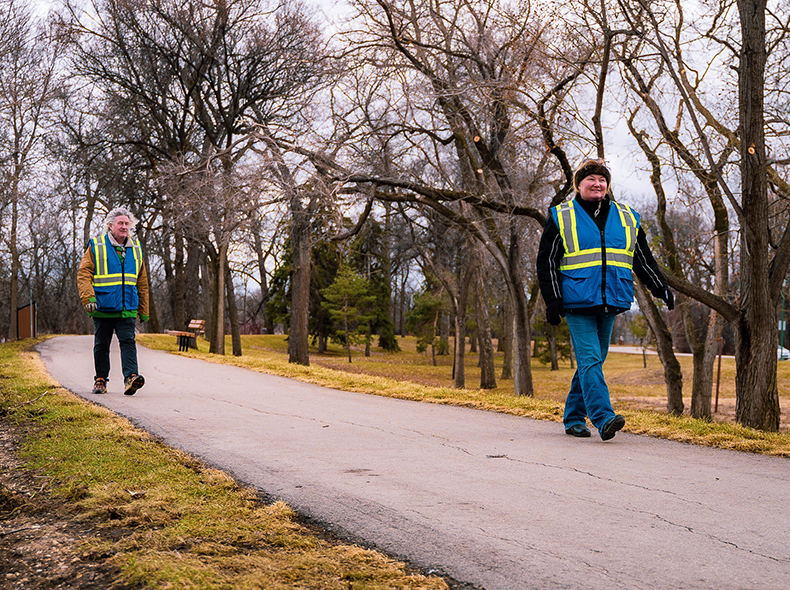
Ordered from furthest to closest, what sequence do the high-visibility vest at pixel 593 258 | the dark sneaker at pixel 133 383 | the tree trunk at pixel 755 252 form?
the tree trunk at pixel 755 252 < the dark sneaker at pixel 133 383 < the high-visibility vest at pixel 593 258

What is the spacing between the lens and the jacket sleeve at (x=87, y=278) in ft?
25.7

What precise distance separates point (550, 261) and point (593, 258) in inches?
12.8

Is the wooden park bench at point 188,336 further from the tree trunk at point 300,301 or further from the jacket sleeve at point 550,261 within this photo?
the jacket sleeve at point 550,261

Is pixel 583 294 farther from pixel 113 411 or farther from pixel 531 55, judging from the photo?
pixel 531 55

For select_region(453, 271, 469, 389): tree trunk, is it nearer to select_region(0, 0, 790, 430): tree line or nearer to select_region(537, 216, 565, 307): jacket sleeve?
select_region(0, 0, 790, 430): tree line

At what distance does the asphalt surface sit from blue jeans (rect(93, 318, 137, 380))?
1.19 metres

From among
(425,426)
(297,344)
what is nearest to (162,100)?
(297,344)

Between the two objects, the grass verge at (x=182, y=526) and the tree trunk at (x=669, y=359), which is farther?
the tree trunk at (x=669, y=359)

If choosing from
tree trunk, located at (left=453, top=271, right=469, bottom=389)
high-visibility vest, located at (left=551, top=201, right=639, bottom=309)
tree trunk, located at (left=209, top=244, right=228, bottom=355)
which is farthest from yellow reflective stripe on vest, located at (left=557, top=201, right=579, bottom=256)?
tree trunk, located at (left=453, top=271, right=469, bottom=389)

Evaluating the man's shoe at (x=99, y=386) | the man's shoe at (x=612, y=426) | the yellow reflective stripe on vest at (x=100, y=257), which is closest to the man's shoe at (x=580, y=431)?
the man's shoe at (x=612, y=426)

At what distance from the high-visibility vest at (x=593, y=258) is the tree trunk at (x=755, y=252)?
400cm

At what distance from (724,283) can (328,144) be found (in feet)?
31.5

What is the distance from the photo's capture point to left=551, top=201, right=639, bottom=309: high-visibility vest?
18.0 ft

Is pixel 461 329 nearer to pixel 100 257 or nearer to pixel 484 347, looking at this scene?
pixel 484 347
